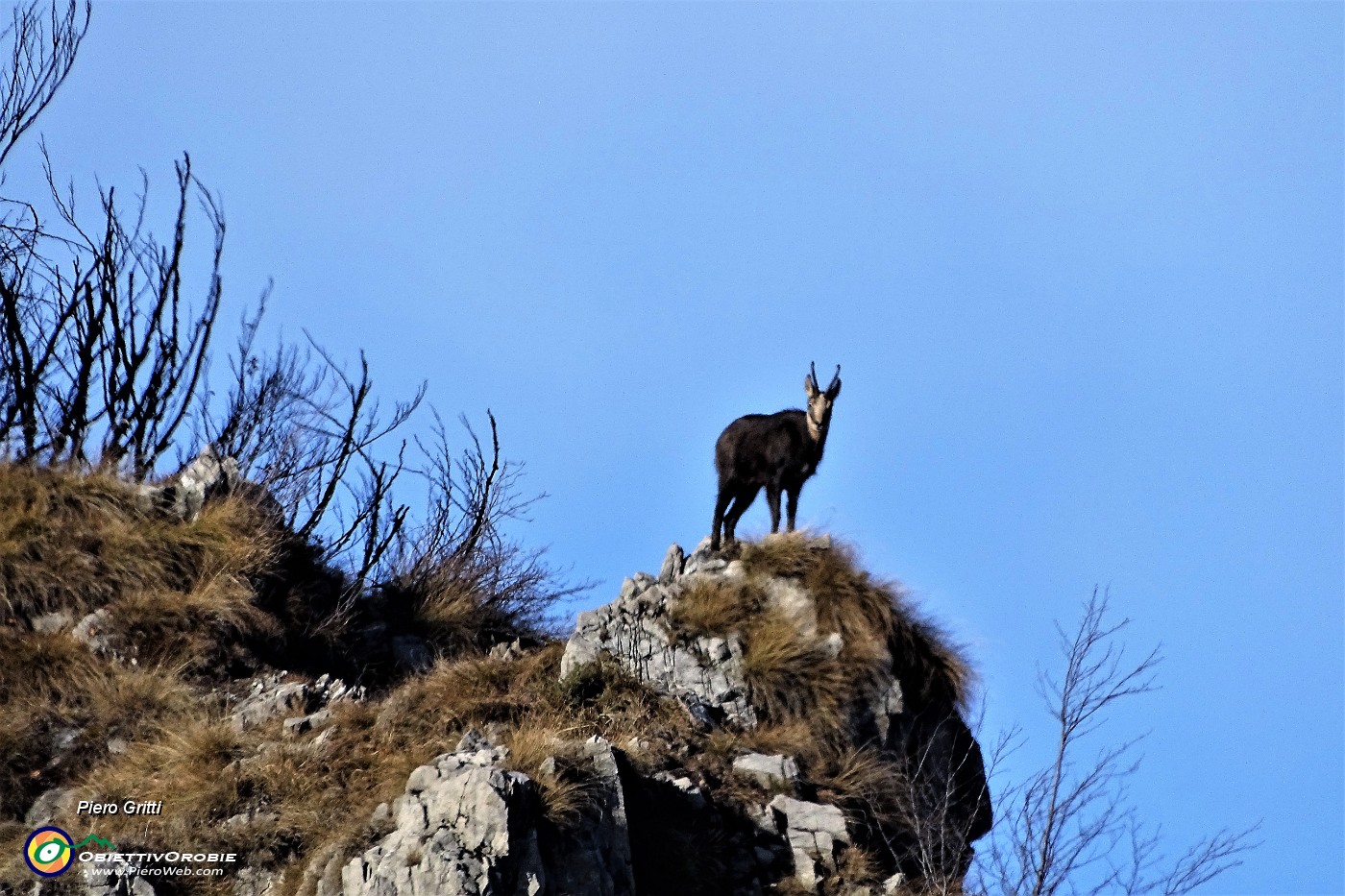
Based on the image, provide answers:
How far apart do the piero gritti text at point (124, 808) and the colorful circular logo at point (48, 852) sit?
23 centimetres

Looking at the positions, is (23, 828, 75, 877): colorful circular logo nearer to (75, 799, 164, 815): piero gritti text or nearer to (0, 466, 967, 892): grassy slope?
(0, 466, 967, 892): grassy slope

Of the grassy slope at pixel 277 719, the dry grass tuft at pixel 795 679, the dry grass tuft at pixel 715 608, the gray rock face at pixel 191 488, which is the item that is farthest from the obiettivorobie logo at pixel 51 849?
the dry grass tuft at pixel 795 679

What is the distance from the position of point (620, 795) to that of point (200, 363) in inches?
396

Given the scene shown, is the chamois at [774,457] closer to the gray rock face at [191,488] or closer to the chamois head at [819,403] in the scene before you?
the chamois head at [819,403]

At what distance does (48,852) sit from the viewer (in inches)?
380

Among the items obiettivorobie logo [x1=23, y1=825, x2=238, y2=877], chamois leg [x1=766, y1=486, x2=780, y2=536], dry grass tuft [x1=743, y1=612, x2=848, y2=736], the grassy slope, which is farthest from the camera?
chamois leg [x1=766, y1=486, x2=780, y2=536]

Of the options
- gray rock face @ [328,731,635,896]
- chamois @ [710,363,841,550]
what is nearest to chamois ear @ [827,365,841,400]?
chamois @ [710,363,841,550]

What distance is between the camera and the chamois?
13500 mm

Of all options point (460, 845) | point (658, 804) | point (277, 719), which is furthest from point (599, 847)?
point (277, 719)

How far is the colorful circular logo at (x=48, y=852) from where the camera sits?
949cm

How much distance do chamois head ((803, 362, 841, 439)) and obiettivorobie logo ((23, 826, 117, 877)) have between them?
7.33 m

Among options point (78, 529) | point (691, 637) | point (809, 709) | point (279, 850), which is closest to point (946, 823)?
point (809, 709)

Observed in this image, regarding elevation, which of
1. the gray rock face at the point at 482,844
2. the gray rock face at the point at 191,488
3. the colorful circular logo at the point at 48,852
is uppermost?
the gray rock face at the point at 191,488

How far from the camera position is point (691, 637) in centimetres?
1163
